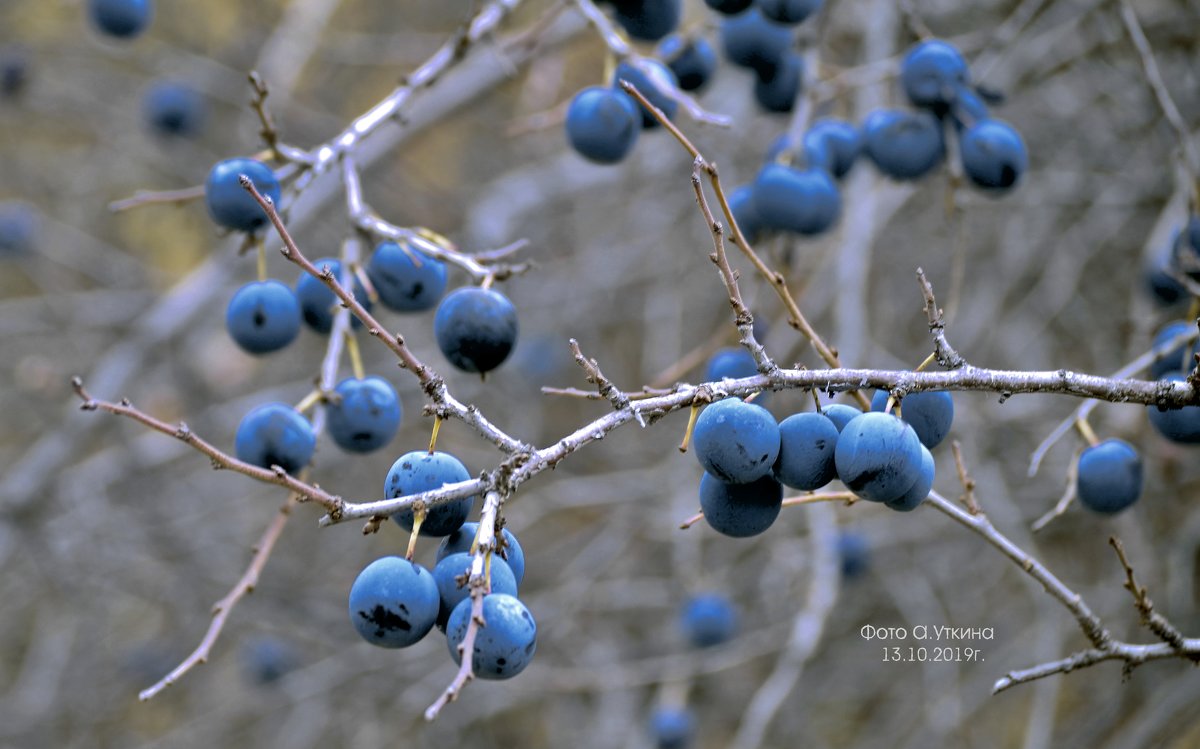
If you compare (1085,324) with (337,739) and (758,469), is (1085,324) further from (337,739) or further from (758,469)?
(337,739)

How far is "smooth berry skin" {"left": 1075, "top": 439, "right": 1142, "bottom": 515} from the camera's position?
181cm

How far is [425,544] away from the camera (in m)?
4.45

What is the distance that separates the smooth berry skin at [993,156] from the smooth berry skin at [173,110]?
3.06 metres

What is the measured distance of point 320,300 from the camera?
1.91 m

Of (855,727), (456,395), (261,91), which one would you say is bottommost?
(855,727)

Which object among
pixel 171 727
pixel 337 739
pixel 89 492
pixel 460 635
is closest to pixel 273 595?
pixel 89 492

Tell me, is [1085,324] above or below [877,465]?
below

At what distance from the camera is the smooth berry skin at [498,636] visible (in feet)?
3.84

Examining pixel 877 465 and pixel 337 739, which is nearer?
pixel 877 465

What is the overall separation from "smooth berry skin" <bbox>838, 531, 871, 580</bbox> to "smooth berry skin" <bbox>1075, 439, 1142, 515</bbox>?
1.58 meters

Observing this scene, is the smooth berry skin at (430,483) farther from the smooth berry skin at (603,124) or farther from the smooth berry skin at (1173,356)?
the smooth berry skin at (1173,356)

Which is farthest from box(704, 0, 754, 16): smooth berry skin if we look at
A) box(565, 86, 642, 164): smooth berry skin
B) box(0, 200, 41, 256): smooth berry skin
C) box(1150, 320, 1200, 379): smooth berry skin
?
box(0, 200, 41, 256): smooth berry skin

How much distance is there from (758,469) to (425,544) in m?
3.32

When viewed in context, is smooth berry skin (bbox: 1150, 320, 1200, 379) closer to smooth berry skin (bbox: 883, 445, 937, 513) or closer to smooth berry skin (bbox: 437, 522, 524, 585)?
smooth berry skin (bbox: 883, 445, 937, 513)
